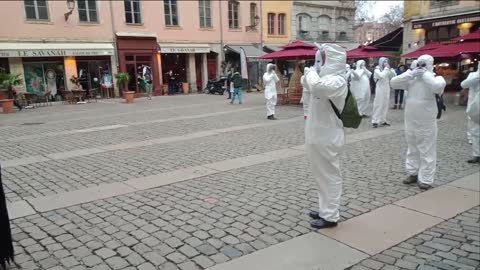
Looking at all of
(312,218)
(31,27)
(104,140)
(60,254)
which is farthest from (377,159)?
(31,27)

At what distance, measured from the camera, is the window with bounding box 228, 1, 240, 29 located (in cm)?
2842

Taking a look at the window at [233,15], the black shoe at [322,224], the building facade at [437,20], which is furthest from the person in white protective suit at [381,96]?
the window at [233,15]

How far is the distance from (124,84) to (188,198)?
19035 mm

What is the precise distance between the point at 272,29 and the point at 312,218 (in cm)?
2854

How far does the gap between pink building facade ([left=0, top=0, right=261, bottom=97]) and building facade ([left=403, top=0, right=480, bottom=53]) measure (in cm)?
1078

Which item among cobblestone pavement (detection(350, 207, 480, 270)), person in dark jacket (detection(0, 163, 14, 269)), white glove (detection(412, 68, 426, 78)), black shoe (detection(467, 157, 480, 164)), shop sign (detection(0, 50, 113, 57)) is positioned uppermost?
shop sign (detection(0, 50, 113, 57))

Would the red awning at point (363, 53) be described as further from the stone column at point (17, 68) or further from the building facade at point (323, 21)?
the stone column at point (17, 68)

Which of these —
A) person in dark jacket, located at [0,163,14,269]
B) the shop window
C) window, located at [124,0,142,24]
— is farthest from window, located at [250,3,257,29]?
person in dark jacket, located at [0,163,14,269]

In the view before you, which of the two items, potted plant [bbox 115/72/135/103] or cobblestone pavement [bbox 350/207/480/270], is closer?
cobblestone pavement [bbox 350/207/480/270]

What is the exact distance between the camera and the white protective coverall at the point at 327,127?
3.96m

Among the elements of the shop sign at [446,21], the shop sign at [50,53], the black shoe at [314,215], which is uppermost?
the shop sign at [446,21]

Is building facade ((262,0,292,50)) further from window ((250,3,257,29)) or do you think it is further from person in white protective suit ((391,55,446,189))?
person in white protective suit ((391,55,446,189))

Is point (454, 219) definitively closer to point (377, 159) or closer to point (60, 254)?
point (377, 159)

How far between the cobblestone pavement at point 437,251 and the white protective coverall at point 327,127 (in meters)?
0.75
